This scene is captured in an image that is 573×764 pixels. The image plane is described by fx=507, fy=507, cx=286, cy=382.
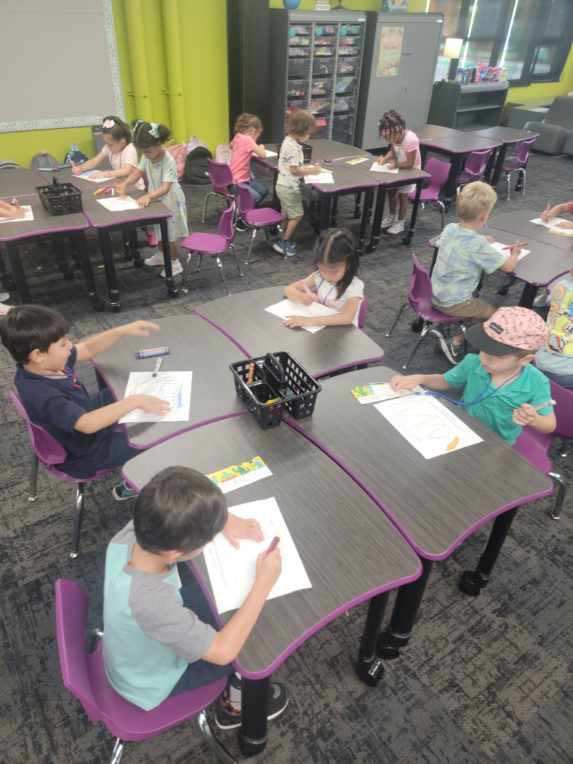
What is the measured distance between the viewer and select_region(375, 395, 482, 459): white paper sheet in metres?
1.75

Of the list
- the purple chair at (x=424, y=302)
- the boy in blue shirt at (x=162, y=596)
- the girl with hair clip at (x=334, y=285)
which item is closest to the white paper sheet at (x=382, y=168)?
the purple chair at (x=424, y=302)

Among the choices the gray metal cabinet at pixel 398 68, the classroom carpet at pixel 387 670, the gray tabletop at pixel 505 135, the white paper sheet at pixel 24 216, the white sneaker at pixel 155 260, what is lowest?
the classroom carpet at pixel 387 670

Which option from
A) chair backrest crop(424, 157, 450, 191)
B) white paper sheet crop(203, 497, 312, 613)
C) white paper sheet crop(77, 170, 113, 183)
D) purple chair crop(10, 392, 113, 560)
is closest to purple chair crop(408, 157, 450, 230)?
chair backrest crop(424, 157, 450, 191)

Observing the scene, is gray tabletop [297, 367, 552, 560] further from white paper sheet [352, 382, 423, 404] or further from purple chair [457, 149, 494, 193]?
purple chair [457, 149, 494, 193]

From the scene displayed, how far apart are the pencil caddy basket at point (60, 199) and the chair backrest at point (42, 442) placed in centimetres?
216

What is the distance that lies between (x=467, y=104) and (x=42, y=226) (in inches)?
303

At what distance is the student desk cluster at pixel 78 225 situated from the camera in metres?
3.36

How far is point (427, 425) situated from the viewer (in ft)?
6.00

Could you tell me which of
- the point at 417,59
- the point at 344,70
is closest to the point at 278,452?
the point at 344,70

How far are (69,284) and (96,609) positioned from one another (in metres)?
3.08

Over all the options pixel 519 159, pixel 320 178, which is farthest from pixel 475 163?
pixel 320 178

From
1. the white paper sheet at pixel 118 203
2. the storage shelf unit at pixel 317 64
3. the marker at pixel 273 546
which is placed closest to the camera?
the marker at pixel 273 546

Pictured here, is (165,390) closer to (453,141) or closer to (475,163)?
(475,163)

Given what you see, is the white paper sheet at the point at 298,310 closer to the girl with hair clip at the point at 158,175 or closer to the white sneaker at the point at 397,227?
the girl with hair clip at the point at 158,175
